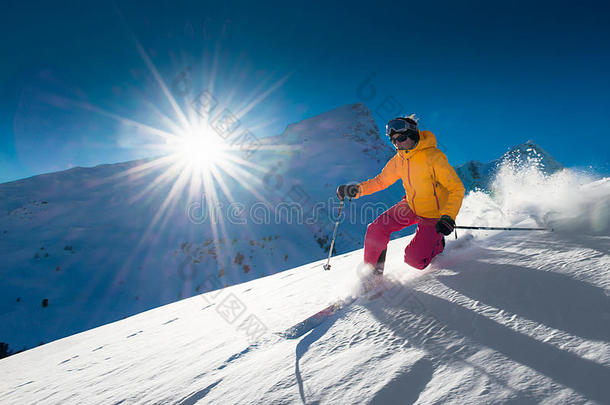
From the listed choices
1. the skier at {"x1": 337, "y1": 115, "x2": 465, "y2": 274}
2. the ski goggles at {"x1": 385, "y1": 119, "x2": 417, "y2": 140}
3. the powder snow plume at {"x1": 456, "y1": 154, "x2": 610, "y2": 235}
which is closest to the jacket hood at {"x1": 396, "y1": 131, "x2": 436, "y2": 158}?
the skier at {"x1": 337, "y1": 115, "x2": 465, "y2": 274}

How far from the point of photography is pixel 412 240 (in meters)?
2.46

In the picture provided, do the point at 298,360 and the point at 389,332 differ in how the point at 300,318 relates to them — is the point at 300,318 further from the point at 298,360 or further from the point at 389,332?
the point at 389,332

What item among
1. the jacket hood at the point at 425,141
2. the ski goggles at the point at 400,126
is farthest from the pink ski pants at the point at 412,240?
the ski goggles at the point at 400,126

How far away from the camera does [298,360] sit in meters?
1.34

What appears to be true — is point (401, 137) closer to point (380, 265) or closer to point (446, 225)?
point (446, 225)

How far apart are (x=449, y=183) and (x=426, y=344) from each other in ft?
5.54

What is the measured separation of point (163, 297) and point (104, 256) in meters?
4.06

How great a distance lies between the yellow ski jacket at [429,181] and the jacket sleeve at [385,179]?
0.19 m

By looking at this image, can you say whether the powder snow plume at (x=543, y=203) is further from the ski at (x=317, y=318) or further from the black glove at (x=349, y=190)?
the ski at (x=317, y=318)

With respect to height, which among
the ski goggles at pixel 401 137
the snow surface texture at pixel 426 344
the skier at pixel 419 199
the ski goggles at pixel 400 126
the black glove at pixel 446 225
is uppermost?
the ski goggles at pixel 400 126

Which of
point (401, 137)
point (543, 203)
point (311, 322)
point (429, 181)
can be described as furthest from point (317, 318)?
point (543, 203)

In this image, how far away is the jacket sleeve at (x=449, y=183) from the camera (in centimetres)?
236

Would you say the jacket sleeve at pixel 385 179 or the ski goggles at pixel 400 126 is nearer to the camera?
the ski goggles at pixel 400 126

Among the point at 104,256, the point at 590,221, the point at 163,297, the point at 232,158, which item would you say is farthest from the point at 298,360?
the point at 232,158
